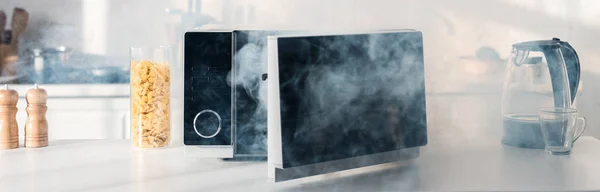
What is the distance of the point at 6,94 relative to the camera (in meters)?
1.40

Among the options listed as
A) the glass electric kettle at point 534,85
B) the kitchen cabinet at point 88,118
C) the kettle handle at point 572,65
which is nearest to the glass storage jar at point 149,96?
the kitchen cabinet at point 88,118

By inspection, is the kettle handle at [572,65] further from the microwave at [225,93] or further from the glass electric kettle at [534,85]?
the microwave at [225,93]

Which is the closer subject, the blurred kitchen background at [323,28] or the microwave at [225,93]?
the microwave at [225,93]

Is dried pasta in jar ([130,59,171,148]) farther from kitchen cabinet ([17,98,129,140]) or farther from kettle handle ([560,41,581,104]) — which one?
kettle handle ([560,41,581,104])

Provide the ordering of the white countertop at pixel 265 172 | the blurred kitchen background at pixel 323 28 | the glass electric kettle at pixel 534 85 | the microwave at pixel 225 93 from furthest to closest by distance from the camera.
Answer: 1. the blurred kitchen background at pixel 323 28
2. the glass electric kettle at pixel 534 85
3. the microwave at pixel 225 93
4. the white countertop at pixel 265 172

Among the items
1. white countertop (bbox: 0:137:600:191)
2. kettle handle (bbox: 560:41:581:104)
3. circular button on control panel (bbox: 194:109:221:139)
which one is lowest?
white countertop (bbox: 0:137:600:191)

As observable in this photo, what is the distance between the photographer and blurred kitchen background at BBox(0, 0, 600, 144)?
1658 mm

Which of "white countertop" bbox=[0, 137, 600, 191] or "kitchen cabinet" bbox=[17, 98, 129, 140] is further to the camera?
"kitchen cabinet" bbox=[17, 98, 129, 140]

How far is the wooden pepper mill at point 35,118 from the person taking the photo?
4.61 feet

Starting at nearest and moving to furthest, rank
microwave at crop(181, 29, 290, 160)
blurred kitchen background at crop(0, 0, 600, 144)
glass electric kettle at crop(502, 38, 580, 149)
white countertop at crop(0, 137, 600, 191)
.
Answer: white countertop at crop(0, 137, 600, 191)
microwave at crop(181, 29, 290, 160)
glass electric kettle at crop(502, 38, 580, 149)
blurred kitchen background at crop(0, 0, 600, 144)

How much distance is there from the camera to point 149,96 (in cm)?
140

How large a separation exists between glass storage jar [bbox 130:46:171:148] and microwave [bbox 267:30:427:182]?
1.50 feet

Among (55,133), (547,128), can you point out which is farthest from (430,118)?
(55,133)

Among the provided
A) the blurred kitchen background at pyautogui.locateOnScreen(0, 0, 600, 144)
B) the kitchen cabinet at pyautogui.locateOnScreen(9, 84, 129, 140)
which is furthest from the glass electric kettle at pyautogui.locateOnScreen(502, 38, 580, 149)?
the kitchen cabinet at pyautogui.locateOnScreen(9, 84, 129, 140)
